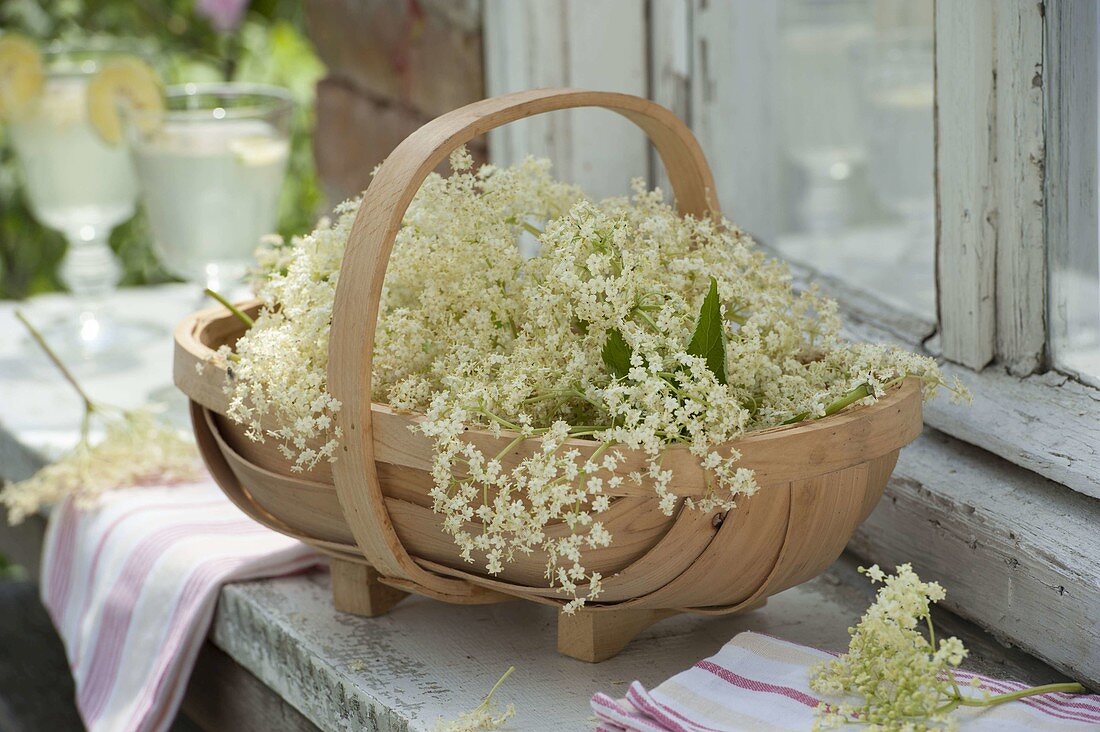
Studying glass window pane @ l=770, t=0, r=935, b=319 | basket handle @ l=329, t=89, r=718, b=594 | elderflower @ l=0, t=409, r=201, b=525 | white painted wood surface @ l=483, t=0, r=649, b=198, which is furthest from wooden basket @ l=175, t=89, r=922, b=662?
glass window pane @ l=770, t=0, r=935, b=319

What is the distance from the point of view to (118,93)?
1.51 metres

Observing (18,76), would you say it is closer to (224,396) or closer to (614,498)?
(224,396)

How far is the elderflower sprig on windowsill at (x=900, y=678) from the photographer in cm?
67

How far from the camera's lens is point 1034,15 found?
88cm

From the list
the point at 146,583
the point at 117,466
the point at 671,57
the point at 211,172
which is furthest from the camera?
the point at 211,172

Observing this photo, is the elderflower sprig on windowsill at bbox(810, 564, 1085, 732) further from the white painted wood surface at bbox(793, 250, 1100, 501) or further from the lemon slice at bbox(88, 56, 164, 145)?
→ the lemon slice at bbox(88, 56, 164, 145)

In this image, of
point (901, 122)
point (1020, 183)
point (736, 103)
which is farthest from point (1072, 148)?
point (901, 122)

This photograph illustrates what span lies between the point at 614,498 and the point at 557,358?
10cm

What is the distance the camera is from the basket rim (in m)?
0.70

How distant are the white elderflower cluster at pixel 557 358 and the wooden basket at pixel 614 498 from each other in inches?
0.5

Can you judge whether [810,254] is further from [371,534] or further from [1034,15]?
[371,534]

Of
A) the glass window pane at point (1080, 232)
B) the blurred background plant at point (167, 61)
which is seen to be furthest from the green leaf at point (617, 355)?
the blurred background plant at point (167, 61)

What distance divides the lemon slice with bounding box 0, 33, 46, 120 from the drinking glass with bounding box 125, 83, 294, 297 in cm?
16

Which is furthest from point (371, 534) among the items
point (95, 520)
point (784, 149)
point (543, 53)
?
point (784, 149)
